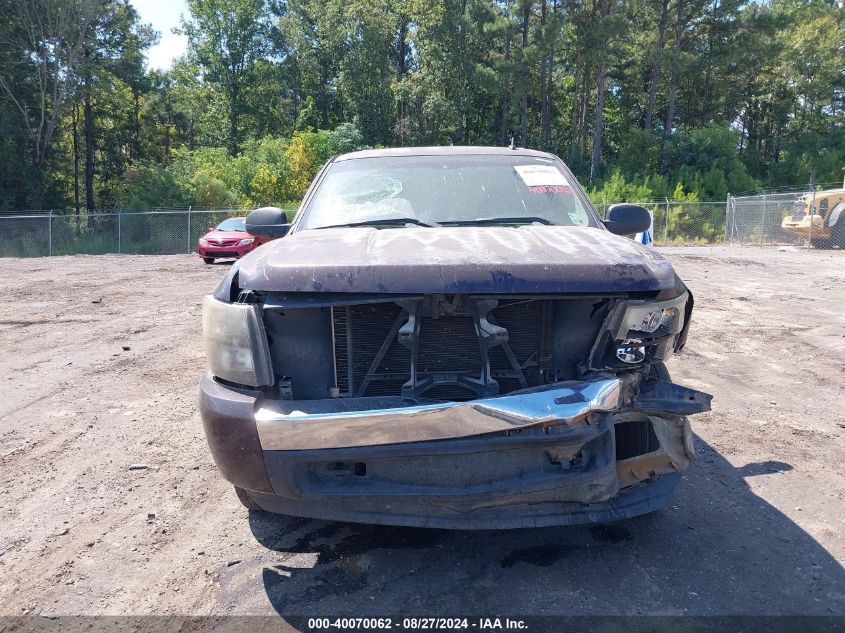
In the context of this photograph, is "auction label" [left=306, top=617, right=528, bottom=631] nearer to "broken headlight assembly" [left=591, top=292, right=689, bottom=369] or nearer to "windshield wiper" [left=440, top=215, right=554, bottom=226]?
"broken headlight assembly" [left=591, top=292, right=689, bottom=369]

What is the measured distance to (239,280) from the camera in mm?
2934

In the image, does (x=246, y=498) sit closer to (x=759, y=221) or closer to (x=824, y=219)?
(x=824, y=219)

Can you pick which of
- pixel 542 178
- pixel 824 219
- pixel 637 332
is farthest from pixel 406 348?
pixel 824 219

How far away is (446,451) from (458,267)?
72cm

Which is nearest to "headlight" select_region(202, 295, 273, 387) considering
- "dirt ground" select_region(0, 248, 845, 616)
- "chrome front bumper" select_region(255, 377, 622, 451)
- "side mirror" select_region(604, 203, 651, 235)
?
"chrome front bumper" select_region(255, 377, 622, 451)

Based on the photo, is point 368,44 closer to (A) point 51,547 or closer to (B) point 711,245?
(B) point 711,245

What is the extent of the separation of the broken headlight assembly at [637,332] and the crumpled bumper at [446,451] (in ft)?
0.41

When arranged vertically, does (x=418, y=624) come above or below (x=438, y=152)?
below

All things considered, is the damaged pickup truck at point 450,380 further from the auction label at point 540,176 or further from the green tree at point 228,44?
the green tree at point 228,44

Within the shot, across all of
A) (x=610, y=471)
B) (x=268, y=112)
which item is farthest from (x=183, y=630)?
(x=268, y=112)

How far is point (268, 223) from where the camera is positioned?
4.58 m

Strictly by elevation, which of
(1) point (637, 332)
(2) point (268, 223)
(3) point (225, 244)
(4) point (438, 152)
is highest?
(4) point (438, 152)

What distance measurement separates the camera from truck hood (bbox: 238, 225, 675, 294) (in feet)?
8.78

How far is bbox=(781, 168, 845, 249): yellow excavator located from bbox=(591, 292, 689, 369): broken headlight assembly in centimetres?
2358
